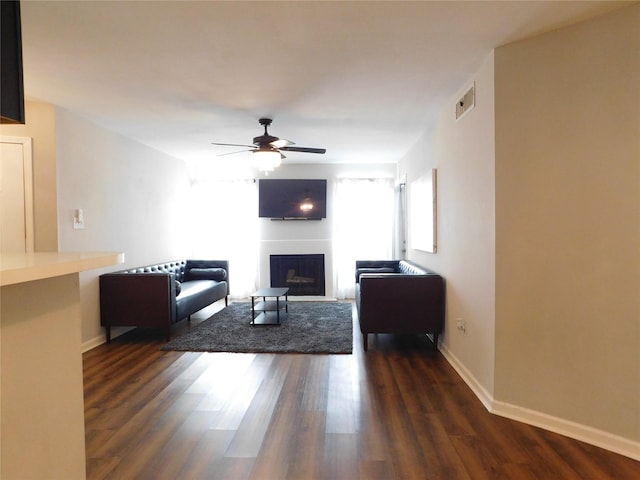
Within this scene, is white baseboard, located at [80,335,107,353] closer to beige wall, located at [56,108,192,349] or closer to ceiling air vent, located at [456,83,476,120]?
beige wall, located at [56,108,192,349]

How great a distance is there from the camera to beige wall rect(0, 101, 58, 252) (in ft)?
A: 10.9

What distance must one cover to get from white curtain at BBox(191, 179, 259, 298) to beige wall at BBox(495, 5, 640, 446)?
476 cm

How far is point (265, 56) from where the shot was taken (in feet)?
7.93

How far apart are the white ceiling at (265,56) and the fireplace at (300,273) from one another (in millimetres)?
2960

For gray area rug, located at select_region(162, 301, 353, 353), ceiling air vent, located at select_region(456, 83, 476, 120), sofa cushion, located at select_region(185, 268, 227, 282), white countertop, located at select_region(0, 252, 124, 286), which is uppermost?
ceiling air vent, located at select_region(456, 83, 476, 120)

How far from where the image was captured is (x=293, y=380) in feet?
9.61

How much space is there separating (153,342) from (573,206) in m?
4.16

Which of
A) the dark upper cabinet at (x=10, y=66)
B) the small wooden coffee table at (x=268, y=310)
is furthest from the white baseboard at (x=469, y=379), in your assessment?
the dark upper cabinet at (x=10, y=66)

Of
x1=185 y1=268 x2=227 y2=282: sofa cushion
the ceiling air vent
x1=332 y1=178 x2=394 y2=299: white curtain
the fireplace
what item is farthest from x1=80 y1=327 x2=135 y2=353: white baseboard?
the ceiling air vent

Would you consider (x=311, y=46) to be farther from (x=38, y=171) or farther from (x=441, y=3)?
(x=38, y=171)

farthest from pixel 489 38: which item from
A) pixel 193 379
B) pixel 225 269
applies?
pixel 225 269

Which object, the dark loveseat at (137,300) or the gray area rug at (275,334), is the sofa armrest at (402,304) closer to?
the gray area rug at (275,334)

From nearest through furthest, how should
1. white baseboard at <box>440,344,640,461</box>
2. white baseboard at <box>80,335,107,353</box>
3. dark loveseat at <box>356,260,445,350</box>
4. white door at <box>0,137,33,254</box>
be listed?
1. white baseboard at <box>440,344,640,461</box>
2. white door at <box>0,137,33,254</box>
3. dark loveseat at <box>356,260,445,350</box>
4. white baseboard at <box>80,335,107,353</box>

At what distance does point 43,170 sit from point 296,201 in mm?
3689
